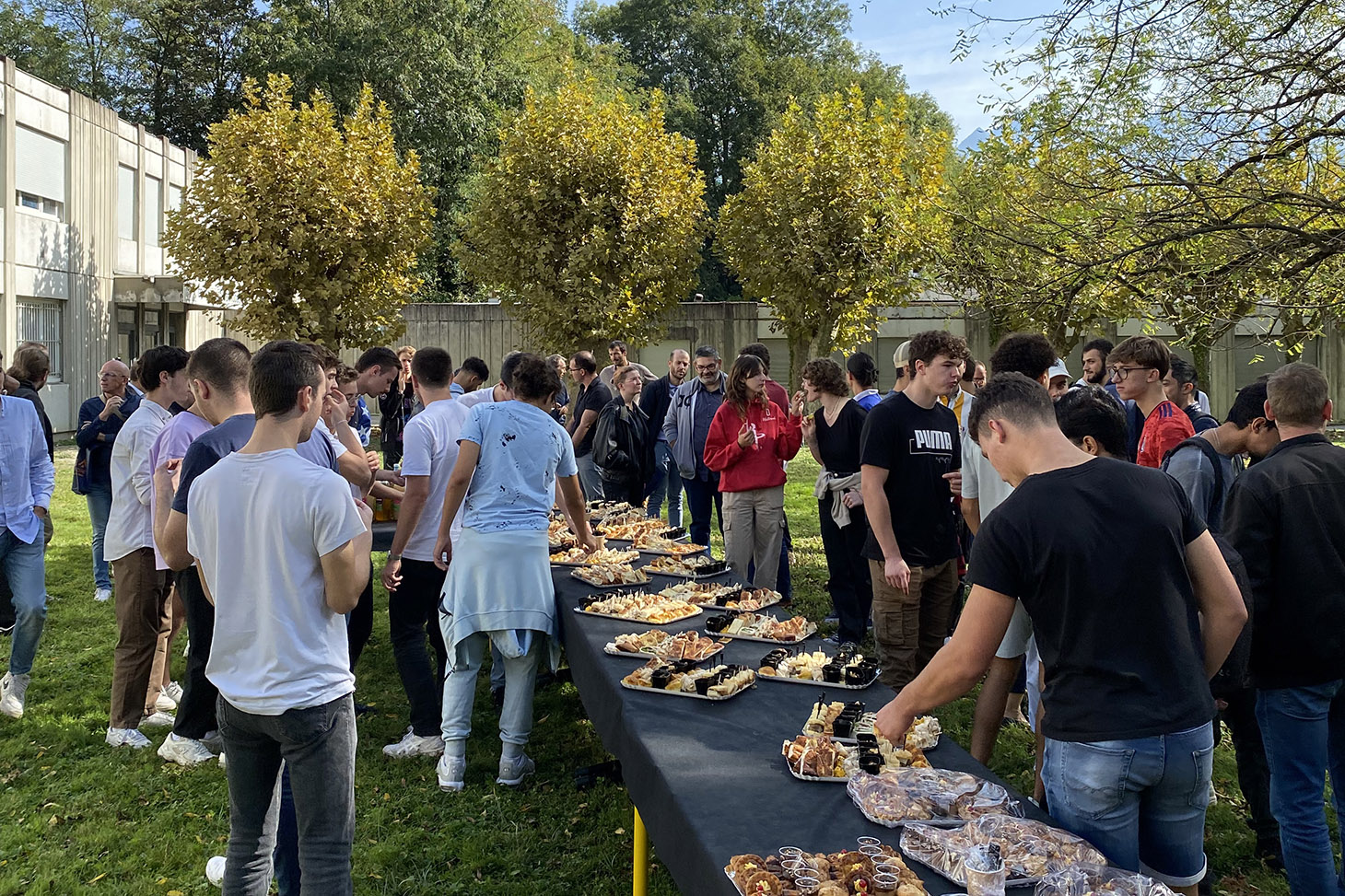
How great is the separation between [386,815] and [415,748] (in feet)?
2.15

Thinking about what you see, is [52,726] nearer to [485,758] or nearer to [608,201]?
[485,758]

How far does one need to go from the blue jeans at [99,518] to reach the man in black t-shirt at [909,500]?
235 inches

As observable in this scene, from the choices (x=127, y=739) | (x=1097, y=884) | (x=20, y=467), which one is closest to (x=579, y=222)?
(x=20, y=467)

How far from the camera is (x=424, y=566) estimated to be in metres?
→ 5.20

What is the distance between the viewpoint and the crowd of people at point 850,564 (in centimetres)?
237

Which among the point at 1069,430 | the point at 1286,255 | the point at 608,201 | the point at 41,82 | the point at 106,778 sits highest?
the point at 41,82

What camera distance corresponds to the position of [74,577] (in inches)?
354

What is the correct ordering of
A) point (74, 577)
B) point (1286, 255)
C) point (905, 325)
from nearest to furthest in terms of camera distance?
point (1286, 255) < point (74, 577) < point (905, 325)

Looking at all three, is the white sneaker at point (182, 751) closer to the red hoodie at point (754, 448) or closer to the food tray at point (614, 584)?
the food tray at point (614, 584)

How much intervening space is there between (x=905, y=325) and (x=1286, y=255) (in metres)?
20.0

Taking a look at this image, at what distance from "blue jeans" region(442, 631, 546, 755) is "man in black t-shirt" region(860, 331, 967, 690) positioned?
1747 millimetres

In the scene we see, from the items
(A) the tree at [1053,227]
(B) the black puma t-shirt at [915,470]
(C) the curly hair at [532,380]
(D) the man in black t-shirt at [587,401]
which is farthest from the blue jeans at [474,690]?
(D) the man in black t-shirt at [587,401]

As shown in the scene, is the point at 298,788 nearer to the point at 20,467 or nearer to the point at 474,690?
the point at 474,690

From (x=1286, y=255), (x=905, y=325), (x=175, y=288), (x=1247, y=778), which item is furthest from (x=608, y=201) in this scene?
(x=1247, y=778)
